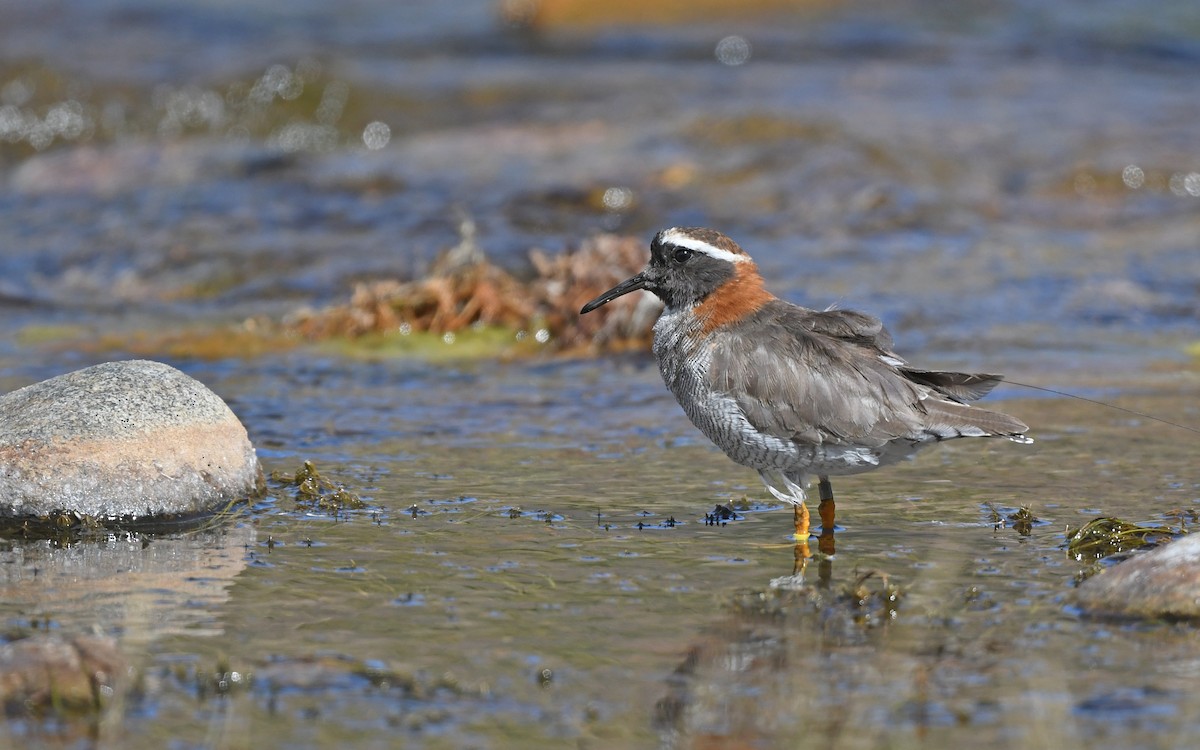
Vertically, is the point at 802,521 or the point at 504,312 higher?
the point at 504,312

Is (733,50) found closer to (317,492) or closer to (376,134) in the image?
(376,134)

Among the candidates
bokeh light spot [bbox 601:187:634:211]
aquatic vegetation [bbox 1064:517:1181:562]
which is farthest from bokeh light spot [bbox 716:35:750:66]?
aquatic vegetation [bbox 1064:517:1181:562]

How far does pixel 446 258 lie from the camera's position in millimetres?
14234

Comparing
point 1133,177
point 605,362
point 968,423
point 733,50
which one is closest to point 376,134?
point 733,50

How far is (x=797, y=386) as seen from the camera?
24.8 ft

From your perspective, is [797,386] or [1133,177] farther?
[1133,177]

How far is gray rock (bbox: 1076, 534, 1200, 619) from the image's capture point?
5.98 m

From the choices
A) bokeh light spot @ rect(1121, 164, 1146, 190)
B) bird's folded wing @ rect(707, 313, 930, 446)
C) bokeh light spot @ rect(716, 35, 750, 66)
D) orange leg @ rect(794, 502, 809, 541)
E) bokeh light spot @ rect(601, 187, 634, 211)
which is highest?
bokeh light spot @ rect(716, 35, 750, 66)

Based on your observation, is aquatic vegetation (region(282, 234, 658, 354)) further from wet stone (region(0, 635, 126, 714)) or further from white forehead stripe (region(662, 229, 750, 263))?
wet stone (region(0, 635, 126, 714))

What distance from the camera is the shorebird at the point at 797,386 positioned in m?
7.43

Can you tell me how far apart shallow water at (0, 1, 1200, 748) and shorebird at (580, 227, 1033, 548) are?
461mm

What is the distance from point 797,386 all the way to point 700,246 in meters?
1.12

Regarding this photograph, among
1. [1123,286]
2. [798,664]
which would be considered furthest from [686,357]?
[1123,286]

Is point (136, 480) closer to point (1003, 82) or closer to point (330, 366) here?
point (330, 366)
